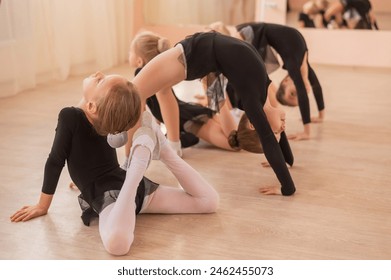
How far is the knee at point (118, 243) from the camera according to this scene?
4.95 feet

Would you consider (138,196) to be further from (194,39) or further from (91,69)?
(91,69)

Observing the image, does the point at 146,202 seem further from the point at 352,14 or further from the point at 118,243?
the point at 352,14

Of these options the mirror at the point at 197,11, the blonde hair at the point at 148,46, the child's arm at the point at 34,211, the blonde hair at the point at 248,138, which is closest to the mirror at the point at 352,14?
the mirror at the point at 197,11

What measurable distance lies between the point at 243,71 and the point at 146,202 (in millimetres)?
568

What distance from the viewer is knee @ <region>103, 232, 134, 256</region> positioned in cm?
151

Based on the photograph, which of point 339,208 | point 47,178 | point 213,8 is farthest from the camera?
point 213,8

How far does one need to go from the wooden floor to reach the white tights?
37mm

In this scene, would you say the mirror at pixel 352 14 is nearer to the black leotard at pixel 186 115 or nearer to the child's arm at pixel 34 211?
the black leotard at pixel 186 115

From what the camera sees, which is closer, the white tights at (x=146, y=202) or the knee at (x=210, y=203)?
the white tights at (x=146, y=202)

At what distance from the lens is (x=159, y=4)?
15.5 feet

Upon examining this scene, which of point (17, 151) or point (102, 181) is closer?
point (102, 181)

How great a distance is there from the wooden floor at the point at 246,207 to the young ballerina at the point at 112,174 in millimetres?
46

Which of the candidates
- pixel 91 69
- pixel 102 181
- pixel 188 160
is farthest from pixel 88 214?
pixel 91 69

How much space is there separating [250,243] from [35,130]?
1.44 metres
